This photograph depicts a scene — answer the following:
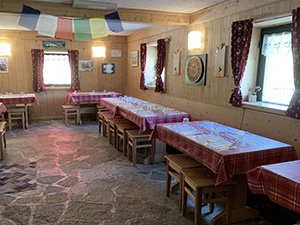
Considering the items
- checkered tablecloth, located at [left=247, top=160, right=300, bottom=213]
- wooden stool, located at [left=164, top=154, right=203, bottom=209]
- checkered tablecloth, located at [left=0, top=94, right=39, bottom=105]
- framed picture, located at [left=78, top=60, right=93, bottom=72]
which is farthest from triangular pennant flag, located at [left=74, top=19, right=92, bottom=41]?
framed picture, located at [left=78, top=60, right=93, bottom=72]

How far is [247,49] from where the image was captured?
340 cm

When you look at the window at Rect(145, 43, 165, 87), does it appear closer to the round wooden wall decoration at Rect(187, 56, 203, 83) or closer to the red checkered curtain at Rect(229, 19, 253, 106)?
the round wooden wall decoration at Rect(187, 56, 203, 83)

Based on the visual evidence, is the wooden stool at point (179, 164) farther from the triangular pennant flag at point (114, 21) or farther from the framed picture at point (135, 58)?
the framed picture at point (135, 58)

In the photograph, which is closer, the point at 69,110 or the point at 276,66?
the point at 276,66

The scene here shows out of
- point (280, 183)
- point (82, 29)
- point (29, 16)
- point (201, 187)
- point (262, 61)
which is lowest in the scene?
point (201, 187)

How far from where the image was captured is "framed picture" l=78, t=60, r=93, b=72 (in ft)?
24.7

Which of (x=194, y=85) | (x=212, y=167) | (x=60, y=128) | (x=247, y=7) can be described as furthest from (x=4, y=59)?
(x=212, y=167)

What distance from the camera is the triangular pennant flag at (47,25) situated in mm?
3809

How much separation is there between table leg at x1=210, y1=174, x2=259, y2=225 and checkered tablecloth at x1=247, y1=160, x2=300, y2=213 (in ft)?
2.04

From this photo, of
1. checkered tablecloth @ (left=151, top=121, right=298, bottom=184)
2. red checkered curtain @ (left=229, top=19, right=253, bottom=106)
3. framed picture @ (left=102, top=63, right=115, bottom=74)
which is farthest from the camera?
framed picture @ (left=102, top=63, right=115, bottom=74)

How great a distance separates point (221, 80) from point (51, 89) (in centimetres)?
529

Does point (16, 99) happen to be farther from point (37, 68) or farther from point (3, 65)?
point (3, 65)

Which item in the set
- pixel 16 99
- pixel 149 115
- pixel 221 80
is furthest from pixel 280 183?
pixel 16 99

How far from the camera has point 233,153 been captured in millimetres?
2113
